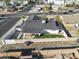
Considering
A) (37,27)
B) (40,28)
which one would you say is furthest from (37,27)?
(40,28)

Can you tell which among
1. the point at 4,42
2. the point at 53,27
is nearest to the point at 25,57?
the point at 4,42

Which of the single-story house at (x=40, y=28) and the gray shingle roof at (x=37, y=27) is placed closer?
the single-story house at (x=40, y=28)

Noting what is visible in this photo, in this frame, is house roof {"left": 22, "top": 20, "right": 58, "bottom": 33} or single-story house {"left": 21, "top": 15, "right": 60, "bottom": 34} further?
house roof {"left": 22, "top": 20, "right": 58, "bottom": 33}

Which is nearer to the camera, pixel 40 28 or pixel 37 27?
pixel 40 28

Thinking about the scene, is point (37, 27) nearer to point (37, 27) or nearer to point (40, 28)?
point (37, 27)

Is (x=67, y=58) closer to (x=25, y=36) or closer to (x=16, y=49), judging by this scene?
(x=16, y=49)

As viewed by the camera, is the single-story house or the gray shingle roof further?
the gray shingle roof

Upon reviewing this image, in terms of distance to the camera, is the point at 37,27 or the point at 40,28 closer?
the point at 40,28

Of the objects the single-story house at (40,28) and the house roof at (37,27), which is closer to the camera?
the single-story house at (40,28)

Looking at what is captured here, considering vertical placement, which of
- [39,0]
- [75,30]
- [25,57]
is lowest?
[39,0]

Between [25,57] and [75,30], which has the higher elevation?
[25,57]

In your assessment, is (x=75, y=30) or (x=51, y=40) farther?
(x=75, y=30)
